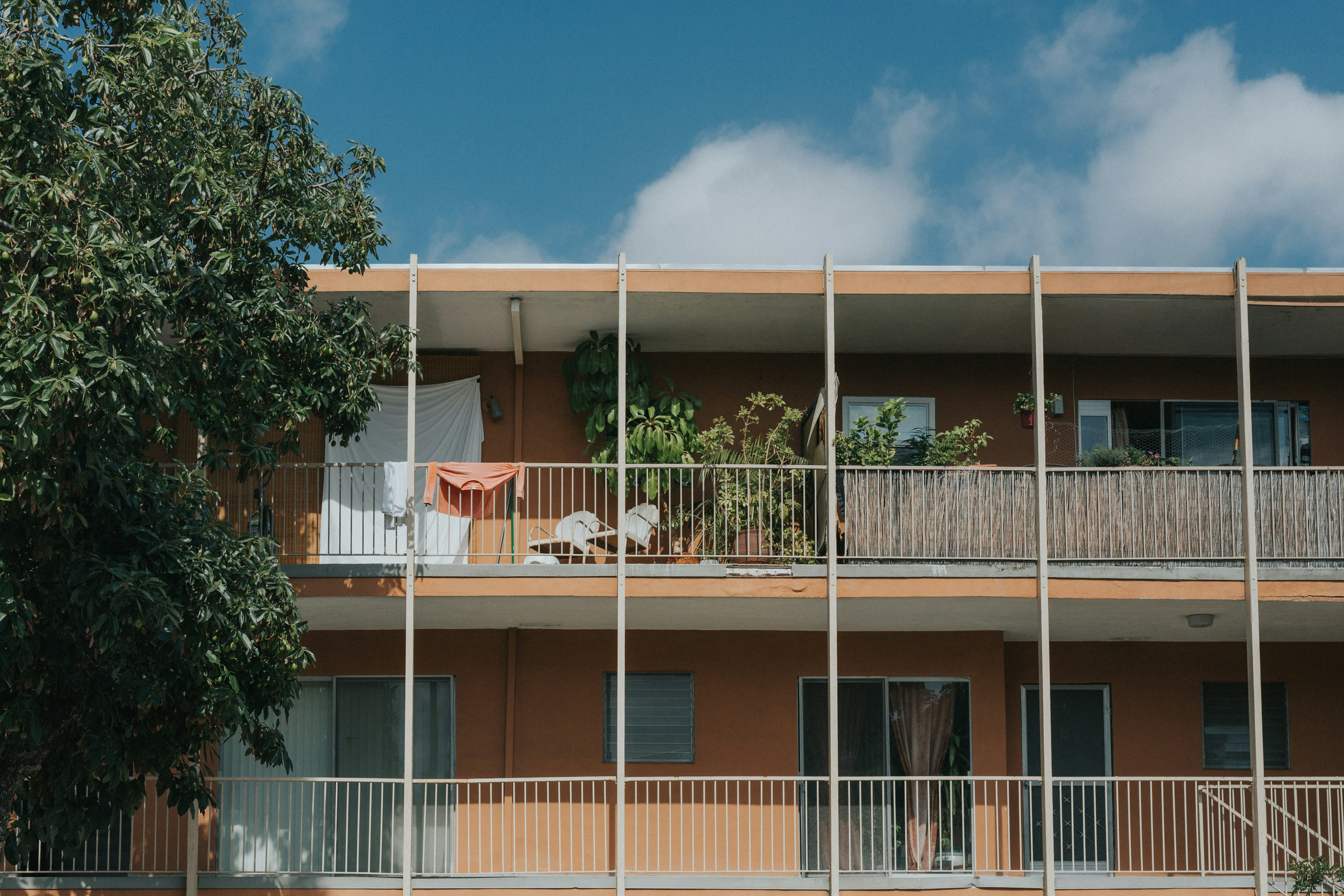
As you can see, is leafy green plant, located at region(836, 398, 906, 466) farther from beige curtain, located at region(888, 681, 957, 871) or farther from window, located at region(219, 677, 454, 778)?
window, located at region(219, 677, 454, 778)

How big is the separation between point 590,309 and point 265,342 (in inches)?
163

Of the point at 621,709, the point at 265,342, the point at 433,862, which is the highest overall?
the point at 265,342

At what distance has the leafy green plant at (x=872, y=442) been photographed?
41.7 feet

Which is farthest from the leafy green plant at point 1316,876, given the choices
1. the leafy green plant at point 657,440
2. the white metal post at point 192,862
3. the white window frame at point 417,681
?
the white metal post at point 192,862

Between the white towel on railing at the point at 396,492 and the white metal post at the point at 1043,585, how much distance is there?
21.1 feet

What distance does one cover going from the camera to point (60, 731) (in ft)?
A: 29.4

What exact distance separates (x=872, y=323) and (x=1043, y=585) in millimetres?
3419

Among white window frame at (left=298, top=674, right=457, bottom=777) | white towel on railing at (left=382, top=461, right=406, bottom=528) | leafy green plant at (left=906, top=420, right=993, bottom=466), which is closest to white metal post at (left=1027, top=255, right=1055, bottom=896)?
leafy green plant at (left=906, top=420, right=993, bottom=466)

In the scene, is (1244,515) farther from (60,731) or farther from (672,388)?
(60,731)

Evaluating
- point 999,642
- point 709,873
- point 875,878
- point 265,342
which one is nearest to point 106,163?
point 265,342

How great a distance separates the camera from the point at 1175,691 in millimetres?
14109

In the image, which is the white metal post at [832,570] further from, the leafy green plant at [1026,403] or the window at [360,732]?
the window at [360,732]

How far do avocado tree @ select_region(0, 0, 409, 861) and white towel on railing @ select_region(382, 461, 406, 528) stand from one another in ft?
7.96

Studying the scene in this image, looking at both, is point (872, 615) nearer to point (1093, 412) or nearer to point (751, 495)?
point (751, 495)
